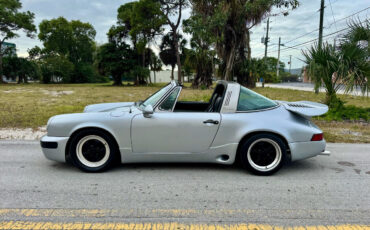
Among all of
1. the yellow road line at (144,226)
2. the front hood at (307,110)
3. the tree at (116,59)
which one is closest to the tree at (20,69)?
the tree at (116,59)

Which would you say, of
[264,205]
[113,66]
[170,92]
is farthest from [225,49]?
[113,66]

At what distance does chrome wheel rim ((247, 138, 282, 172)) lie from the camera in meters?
3.84

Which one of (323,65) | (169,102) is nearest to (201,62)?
(323,65)

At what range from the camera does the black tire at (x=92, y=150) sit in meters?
3.80

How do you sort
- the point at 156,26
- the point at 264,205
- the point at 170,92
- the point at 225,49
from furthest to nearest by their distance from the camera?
the point at 156,26 < the point at 225,49 < the point at 170,92 < the point at 264,205

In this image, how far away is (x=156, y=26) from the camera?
33219 mm

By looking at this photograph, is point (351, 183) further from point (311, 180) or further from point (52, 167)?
point (52, 167)

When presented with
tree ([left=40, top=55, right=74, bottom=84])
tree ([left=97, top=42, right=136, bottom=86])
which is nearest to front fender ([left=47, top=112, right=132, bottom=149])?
tree ([left=97, top=42, right=136, bottom=86])

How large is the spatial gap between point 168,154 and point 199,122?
2.05 feet

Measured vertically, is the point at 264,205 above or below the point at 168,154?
below

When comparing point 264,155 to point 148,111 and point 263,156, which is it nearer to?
point 263,156

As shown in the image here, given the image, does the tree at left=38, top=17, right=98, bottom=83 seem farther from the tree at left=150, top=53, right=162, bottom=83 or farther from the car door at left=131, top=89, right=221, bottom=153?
the car door at left=131, top=89, right=221, bottom=153

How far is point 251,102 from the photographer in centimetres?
402

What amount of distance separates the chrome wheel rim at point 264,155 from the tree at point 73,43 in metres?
53.1
